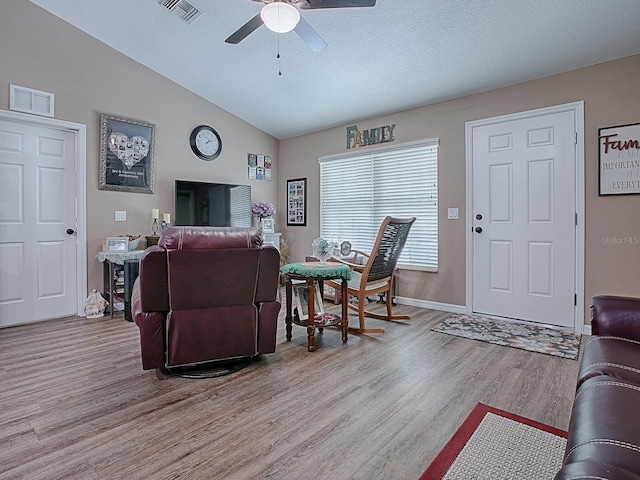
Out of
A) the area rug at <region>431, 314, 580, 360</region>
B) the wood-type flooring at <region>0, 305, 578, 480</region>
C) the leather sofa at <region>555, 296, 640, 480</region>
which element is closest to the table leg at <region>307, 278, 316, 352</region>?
the wood-type flooring at <region>0, 305, 578, 480</region>

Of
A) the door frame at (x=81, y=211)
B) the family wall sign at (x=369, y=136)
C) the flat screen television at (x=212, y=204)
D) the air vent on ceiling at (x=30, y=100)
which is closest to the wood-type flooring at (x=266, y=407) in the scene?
the door frame at (x=81, y=211)

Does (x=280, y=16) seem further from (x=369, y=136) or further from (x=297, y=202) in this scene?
(x=297, y=202)

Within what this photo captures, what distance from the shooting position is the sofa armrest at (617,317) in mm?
1565

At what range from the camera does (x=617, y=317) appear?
1605 mm

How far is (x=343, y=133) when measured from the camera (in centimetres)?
511

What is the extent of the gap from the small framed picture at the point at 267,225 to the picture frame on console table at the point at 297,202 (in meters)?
0.43

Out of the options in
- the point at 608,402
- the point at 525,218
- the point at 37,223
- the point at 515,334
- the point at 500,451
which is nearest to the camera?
the point at 608,402

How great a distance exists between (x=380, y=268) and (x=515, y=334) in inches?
53.3

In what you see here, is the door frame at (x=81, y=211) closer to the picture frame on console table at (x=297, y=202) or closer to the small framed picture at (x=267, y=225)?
the small framed picture at (x=267, y=225)

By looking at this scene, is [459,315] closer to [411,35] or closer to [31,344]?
[411,35]

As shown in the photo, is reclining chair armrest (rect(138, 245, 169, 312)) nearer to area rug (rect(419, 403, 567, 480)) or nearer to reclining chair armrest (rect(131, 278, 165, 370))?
reclining chair armrest (rect(131, 278, 165, 370))

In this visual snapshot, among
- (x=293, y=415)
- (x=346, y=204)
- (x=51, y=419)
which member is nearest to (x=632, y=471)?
(x=293, y=415)

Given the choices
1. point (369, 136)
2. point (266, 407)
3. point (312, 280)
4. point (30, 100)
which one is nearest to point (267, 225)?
point (369, 136)

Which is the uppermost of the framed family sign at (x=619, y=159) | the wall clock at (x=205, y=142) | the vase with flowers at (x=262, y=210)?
the wall clock at (x=205, y=142)
